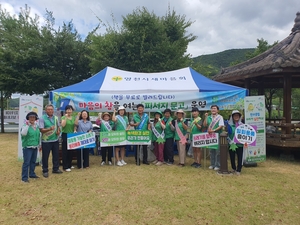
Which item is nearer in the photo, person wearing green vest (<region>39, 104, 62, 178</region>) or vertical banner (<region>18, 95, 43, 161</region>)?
person wearing green vest (<region>39, 104, 62, 178</region>)

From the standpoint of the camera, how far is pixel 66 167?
21.0 ft

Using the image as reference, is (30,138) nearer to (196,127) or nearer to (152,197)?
(152,197)

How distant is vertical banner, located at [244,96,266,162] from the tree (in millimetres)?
7245

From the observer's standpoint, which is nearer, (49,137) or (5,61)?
(49,137)

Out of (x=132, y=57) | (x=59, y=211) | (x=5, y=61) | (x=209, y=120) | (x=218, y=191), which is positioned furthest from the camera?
(x=5, y=61)

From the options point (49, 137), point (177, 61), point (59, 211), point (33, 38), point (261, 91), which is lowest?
point (59, 211)

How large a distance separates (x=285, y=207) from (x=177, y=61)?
35.4ft

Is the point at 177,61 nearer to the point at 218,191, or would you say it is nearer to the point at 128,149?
the point at 128,149

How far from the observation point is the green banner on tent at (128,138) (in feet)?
21.8

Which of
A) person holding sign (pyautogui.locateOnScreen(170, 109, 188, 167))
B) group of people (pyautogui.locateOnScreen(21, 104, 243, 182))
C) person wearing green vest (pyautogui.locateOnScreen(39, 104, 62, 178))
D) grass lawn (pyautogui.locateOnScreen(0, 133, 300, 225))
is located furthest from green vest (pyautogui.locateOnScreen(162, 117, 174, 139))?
person wearing green vest (pyautogui.locateOnScreen(39, 104, 62, 178))

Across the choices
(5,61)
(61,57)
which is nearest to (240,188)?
(61,57)

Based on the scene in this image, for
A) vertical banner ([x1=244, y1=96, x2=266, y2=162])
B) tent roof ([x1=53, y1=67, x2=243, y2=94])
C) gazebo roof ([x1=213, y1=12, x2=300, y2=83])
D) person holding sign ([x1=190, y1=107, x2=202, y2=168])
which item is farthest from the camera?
tent roof ([x1=53, y1=67, x2=243, y2=94])

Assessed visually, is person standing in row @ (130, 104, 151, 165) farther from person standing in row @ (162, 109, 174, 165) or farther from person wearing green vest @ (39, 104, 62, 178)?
person wearing green vest @ (39, 104, 62, 178)

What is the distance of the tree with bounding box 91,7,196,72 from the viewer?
13.5m
